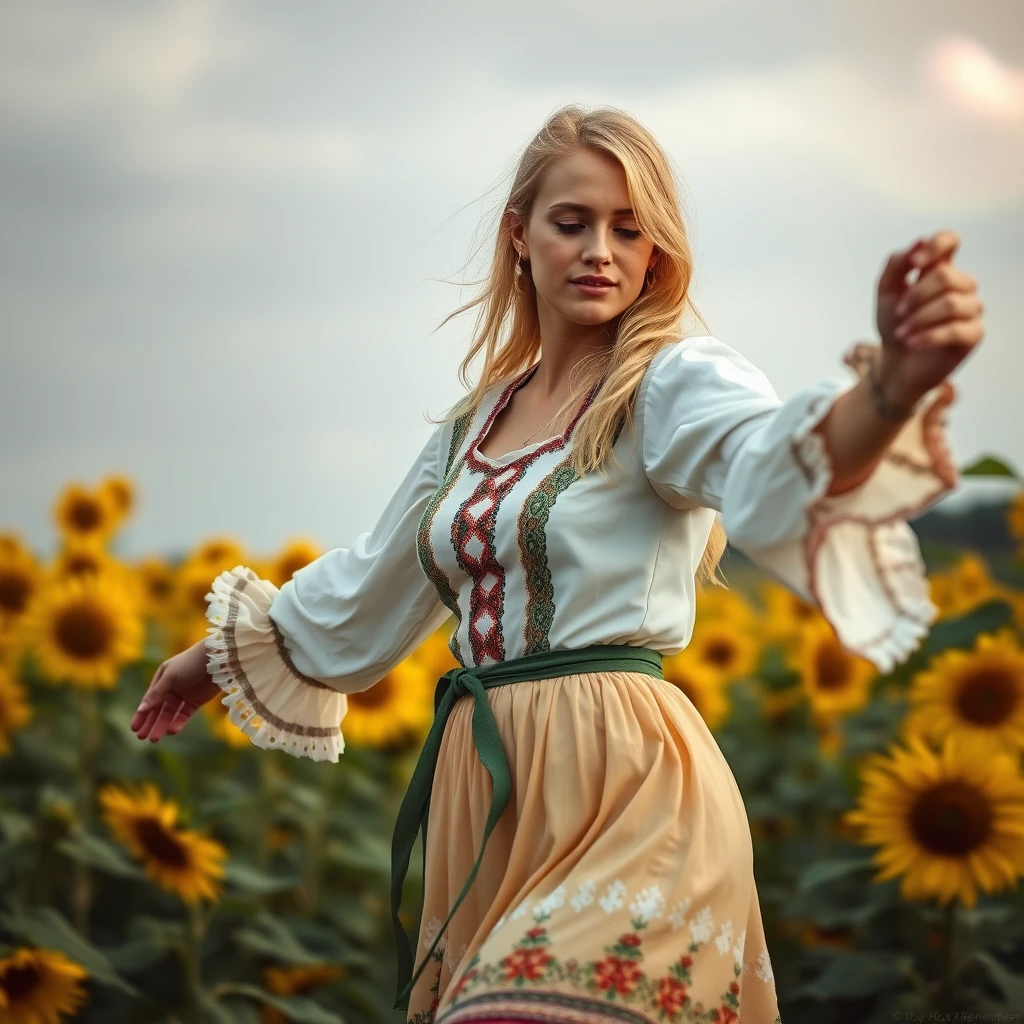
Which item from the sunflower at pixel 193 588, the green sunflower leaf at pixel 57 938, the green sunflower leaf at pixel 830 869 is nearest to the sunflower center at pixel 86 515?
the sunflower at pixel 193 588

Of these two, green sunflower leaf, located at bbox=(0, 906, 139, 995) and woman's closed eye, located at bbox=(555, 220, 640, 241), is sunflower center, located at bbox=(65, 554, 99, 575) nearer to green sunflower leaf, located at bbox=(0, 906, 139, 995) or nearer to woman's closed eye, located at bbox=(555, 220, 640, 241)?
green sunflower leaf, located at bbox=(0, 906, 139, 995)

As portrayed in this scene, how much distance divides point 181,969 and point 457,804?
233cm

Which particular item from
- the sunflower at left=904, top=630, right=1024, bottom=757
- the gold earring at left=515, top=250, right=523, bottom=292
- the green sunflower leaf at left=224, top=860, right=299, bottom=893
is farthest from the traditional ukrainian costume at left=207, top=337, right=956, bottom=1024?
the sunflower at left=904, top=630, right=1024, bottom=757

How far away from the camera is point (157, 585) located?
21.0ft

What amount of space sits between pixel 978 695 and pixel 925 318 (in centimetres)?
270

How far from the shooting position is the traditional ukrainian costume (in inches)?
77.9

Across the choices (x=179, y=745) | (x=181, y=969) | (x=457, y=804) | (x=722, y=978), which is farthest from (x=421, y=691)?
(x=722, y=978)

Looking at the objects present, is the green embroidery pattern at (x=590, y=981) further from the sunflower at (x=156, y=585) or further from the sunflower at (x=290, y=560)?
the sunflower at (x=156, y=585)

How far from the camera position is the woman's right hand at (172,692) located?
3.10 metres

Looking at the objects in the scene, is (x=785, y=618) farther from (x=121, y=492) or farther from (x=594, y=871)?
(x=594, y=871)

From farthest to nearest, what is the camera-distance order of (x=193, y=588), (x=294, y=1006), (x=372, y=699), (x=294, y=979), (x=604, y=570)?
(x=193, y=588) < (x=372, y=699) < (x=294, y=979) < (x=294, y=1006) < (x=604, y=570)

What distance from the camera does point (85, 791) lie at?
483 cm

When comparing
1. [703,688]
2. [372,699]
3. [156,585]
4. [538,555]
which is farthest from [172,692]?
[156,585]

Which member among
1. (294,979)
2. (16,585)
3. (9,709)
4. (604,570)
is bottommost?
(294,979)
